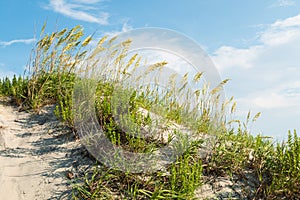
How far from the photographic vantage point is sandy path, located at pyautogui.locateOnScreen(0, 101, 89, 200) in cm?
429

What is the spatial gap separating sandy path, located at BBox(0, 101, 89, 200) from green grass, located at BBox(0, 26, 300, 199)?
25 cm

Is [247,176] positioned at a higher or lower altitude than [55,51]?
lower

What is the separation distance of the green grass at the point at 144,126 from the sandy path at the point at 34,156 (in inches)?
10.0

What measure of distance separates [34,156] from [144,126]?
165 centimetres

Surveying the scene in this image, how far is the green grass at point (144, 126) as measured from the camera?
13.5 feet

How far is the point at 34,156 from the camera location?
4.88 meters

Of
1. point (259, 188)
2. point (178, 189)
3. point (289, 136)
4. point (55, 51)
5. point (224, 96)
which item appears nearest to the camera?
point (178, 189)

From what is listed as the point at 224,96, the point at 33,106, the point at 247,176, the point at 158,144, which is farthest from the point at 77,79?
the point at 247,176

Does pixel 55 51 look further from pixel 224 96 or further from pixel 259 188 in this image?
pixel 259 188

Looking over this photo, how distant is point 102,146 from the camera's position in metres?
4.59

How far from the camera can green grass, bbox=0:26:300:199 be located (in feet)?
13.5

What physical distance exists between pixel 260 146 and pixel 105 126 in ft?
7.56

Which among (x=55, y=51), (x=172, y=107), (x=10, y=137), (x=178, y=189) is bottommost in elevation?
(x=178, y=189)

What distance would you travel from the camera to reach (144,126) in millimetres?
5059
